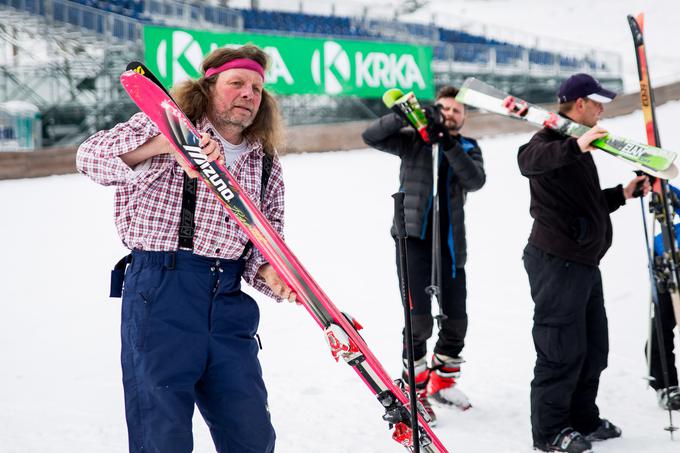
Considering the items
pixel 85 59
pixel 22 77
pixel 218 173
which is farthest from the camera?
pixel 85 59

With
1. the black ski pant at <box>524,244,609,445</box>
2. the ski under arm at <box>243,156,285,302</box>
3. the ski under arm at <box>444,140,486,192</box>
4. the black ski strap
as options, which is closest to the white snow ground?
the black ski pant at <box>524,244,609,445</box>

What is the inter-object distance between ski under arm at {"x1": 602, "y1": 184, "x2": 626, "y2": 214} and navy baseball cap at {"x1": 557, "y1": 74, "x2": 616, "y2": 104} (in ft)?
1.49

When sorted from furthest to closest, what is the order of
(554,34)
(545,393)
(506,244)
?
(554,34)
(506,244)
(545,393)

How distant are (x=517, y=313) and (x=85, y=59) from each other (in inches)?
403

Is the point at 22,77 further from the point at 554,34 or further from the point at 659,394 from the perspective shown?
the point at 554,34

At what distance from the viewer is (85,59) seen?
13.6 metres

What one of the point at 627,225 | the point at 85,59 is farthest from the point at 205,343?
the point at 85,59

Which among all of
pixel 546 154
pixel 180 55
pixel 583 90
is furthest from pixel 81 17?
pixel 546 154

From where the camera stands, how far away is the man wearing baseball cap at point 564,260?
3346 millimetres

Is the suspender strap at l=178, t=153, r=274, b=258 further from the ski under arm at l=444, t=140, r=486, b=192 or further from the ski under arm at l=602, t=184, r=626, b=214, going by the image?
the ski under arm at l=602, t=184, r=626, b=214

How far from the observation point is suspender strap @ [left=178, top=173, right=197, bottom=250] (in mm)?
2256

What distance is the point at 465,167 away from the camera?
405 centimetres

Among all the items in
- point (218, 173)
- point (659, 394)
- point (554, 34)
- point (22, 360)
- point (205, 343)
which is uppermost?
point (554, 34)

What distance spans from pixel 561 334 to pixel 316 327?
285 centimetres
